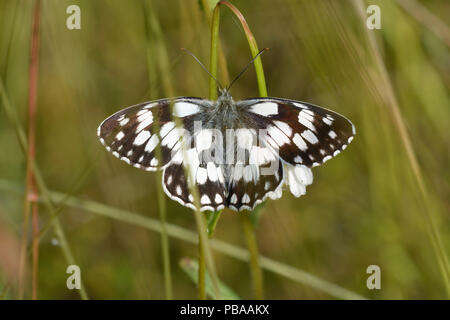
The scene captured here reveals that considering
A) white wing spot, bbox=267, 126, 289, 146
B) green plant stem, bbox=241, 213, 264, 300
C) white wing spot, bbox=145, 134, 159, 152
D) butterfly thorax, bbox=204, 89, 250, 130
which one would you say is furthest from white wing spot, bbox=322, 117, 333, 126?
white wing spot, bbox=145, 134, 159, 152

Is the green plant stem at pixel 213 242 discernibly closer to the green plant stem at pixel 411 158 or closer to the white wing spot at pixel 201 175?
the white wing spot at pixel 201 175

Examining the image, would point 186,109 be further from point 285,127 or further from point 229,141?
point 285,127

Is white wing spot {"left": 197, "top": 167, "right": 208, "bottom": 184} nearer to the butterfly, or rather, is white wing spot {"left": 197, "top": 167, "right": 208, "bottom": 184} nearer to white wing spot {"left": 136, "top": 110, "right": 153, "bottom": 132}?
the butterfly

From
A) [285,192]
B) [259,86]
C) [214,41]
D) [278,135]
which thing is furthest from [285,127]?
[285,192]

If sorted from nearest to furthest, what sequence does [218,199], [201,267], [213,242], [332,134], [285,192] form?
[201,267]
[218,199]
[332,134]
[213,242]
[285,192]

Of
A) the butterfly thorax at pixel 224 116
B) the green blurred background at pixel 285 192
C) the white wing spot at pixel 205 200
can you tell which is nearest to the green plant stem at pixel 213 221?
the white wing spot at pixel 205 200
